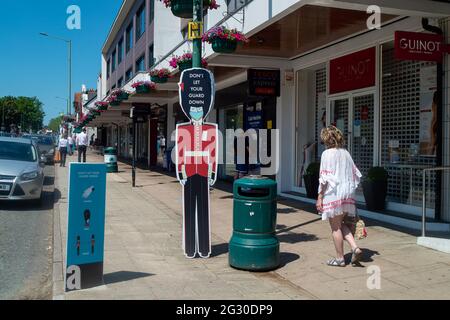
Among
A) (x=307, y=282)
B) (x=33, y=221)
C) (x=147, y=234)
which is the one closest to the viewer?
(x=307, y=282)

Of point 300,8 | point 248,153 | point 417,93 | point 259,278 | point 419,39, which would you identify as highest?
point 300,8

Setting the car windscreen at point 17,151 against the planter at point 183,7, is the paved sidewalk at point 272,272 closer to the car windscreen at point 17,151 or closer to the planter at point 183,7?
the car windscreen at point 17,151

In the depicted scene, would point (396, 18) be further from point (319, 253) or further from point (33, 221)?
point (33, 221)

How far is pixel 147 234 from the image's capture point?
8.97 meters

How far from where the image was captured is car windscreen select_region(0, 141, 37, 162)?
12.6 meters

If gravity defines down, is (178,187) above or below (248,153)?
below

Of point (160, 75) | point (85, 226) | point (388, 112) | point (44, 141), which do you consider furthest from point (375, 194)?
point (44, 141)

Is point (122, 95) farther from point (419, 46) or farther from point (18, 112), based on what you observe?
point (18, 112)

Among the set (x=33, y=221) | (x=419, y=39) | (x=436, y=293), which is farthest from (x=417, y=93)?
(x=33, y=221)

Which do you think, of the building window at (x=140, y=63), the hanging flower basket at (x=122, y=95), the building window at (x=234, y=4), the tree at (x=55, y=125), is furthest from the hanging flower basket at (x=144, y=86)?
the tree at (x=55, y=125)

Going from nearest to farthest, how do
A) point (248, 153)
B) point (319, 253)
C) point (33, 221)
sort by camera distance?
point (319, 253)
point (33, 221)
point (248, 153)

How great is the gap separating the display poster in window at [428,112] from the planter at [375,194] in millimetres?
966

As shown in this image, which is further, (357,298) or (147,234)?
(147,234)
